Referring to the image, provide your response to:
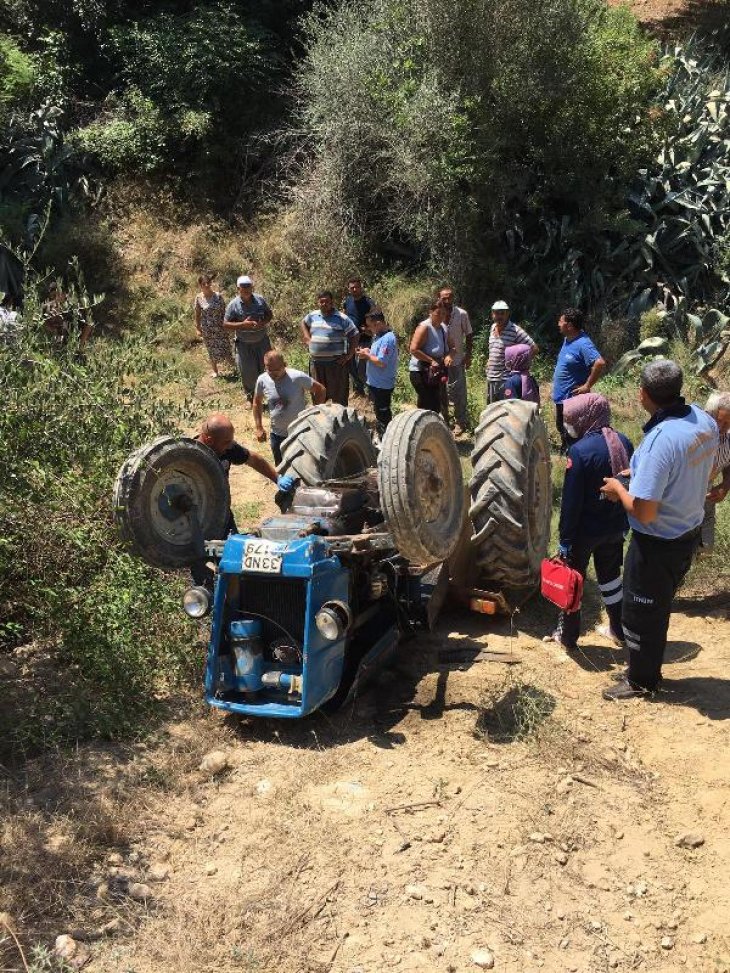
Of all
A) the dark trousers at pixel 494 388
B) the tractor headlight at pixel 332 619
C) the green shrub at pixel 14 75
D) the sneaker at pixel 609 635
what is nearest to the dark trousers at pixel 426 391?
the dark trousers at pixel 494 388

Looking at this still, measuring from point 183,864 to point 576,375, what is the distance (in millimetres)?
5578

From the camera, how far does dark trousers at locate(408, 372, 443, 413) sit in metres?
→ 9.61

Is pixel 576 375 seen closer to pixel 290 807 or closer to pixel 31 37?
pixel 290 807

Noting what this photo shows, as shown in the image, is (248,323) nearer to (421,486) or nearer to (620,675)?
(421,486)

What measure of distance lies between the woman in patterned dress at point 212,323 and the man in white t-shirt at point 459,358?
4281 mm

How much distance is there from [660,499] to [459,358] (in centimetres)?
534

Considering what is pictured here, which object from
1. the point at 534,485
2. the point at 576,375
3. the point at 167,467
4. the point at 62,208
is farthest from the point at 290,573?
→ the point at 62,208

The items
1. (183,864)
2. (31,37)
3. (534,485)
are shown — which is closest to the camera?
(183,864)

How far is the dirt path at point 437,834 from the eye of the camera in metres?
3.61

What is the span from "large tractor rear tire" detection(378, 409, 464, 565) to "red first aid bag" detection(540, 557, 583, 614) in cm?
66

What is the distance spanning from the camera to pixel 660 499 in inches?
188

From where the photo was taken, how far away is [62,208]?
16125mm

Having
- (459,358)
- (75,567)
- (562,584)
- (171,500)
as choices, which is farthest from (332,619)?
(459,358)

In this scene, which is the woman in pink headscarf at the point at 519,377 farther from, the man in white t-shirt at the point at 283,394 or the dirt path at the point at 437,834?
the dirt path at the point at 437,834
